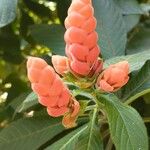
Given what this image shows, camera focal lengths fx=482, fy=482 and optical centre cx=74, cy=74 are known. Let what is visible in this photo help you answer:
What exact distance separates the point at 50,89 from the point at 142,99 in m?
0.69

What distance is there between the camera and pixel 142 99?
1.33 metres

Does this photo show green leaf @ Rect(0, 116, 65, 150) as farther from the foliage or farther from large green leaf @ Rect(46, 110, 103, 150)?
large green leaf @ Rect(46, 110, 103, 150)

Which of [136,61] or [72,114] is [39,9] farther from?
[72,114]

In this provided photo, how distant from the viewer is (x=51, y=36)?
1.25 metres

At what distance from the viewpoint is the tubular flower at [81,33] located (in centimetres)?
70

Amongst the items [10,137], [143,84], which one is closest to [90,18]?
[143,84]

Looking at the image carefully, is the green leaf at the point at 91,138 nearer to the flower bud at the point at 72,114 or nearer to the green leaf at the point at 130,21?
the flower bud at the point at 72,114

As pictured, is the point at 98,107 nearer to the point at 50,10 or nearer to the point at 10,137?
the point at 10,137

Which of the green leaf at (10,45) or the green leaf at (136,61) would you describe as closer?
the green leaf at (136,61)

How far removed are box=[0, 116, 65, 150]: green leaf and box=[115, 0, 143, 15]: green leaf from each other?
13.8 inches

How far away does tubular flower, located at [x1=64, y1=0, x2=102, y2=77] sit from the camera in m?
0.70

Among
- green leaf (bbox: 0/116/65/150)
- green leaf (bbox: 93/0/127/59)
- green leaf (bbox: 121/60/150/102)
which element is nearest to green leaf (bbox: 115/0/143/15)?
green leaf (bbox: 93/0/127/59)

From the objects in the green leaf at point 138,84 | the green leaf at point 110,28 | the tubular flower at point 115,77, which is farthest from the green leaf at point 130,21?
the tubular flower at point 115,77

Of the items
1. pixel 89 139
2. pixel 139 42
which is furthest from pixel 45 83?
pixel 139 42
